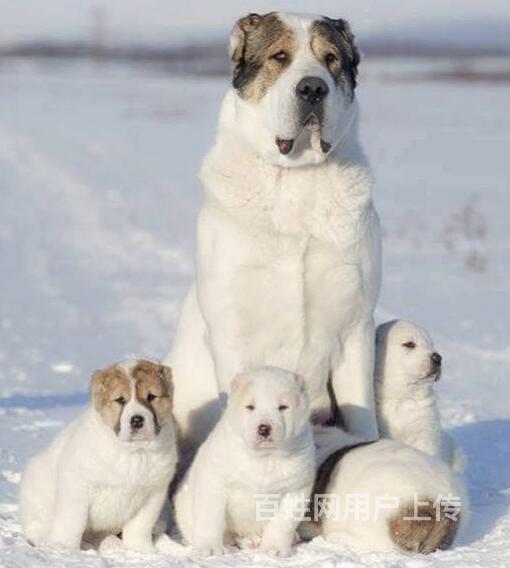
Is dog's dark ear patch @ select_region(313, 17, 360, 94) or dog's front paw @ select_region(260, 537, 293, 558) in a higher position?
dog's dark ear patch @ select_region(313, 17, 360, 94)

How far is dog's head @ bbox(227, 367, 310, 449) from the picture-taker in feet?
18.5

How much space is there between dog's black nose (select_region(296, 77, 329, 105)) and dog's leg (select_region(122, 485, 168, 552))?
1631 millimetres

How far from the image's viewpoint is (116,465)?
5844 millimetres

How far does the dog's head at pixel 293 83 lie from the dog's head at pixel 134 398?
3.58 ft

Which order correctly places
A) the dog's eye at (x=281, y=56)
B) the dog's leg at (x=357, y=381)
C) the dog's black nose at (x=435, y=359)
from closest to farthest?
the dog's eye at (x=281, y=56)
the dog's leg at (x=357, y=381)
the dog's black nose at (x=435, y=359)

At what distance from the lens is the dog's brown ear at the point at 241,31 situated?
6344mm

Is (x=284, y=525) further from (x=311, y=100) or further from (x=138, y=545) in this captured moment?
(x=311, y=100)

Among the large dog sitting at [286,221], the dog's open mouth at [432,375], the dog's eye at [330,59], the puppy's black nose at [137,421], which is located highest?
the dog's eye at [330,59]

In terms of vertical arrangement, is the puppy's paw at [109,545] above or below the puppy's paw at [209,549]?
below

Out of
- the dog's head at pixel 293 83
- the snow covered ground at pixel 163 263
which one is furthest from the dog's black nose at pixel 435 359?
the dog's head at pixel 293 83

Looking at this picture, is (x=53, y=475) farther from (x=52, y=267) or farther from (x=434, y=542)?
(x=52, y=267)

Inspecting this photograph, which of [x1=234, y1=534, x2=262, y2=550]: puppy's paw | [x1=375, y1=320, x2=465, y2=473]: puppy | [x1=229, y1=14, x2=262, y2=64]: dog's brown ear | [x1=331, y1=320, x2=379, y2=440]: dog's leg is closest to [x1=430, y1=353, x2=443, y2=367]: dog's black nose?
[x1=375, y1=320, x2=465, y2=473]: puppy

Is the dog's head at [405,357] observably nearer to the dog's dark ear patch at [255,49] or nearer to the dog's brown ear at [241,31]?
the dog's dark ear patch at [255,49]

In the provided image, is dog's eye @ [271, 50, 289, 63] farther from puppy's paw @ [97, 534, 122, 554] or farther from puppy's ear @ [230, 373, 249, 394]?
puppy's paw @ [97, 534, 122, 554]
